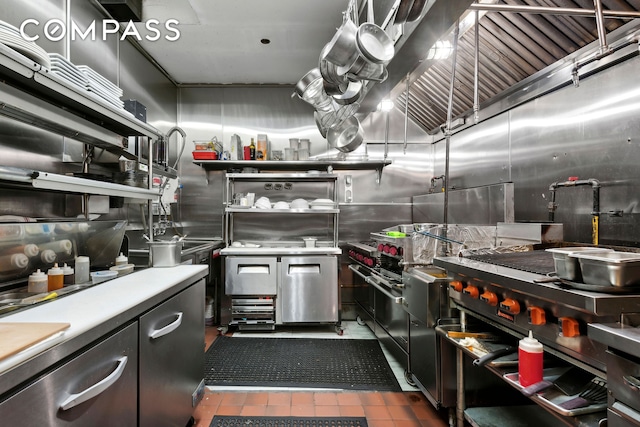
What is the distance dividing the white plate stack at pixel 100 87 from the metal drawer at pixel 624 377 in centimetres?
244

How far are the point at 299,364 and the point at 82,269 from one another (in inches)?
70.4

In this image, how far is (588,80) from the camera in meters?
2.05

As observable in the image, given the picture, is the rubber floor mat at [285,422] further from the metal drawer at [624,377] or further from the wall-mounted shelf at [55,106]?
the wall-mounted shelf at [55,106]

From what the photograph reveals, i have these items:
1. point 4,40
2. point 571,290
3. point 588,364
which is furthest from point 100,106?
point 588,364

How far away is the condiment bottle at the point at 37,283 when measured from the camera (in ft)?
4.51

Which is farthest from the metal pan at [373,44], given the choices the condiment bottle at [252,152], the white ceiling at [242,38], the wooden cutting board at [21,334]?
the condiment bottle at [252,152]

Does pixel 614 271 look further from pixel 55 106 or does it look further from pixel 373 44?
pixel 55 106

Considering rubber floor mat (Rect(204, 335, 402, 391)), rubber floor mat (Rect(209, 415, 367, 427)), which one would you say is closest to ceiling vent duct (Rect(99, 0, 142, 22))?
rubber floor mat (Rect(204, 335, 402, 391))

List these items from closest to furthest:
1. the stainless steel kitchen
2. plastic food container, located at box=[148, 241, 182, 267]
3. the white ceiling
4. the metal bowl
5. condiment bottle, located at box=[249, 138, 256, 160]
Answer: the stainless steel kitchen < plastic food container, located at box=[148, 241, 182, 267] < the white ceiling < the metal bowl < condiment bottle, located at box=[249, 138, 256, 160]

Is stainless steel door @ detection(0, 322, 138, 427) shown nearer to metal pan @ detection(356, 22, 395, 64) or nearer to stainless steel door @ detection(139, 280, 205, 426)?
stainless steel door @ detection(139, 280, 205, 426)

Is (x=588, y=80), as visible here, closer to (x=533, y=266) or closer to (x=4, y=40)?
(x=533, y=266)

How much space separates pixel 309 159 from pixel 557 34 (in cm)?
263

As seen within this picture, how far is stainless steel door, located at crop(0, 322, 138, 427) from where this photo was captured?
2.52 feet

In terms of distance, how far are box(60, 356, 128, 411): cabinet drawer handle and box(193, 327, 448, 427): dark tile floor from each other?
106 cm
